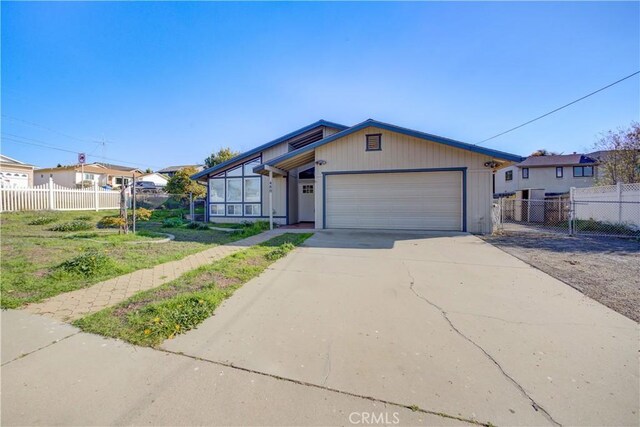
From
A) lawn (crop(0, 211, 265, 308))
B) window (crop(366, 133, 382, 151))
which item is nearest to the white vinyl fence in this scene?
window (crop(366, 133, 382, 151))

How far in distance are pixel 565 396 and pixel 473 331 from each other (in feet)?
3.44

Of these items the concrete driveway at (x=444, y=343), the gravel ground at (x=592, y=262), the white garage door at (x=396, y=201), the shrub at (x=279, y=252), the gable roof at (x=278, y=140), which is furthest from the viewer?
the gable roof at (x=278, y=140)

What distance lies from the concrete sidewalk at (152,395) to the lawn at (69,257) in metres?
2.09

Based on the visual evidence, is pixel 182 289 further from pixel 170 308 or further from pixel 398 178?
pixel 398 178

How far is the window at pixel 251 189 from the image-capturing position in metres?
15.2

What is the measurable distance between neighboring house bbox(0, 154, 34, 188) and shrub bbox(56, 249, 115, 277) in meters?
26.6

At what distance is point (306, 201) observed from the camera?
16297 millimetres

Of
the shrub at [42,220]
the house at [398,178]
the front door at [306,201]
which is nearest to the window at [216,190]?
the house at [398,178]

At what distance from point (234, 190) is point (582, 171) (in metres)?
31.5

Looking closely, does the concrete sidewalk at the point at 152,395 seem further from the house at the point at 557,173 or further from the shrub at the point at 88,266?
the house at the point at 557,173

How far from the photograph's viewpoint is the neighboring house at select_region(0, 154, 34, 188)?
910 inches

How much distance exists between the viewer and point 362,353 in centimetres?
277

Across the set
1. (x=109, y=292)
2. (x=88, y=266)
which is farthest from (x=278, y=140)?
(x=109, y=292)

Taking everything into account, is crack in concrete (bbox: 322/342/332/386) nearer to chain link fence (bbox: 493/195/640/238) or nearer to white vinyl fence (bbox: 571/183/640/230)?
chain link fence (bbox: 493/195/640/238)
